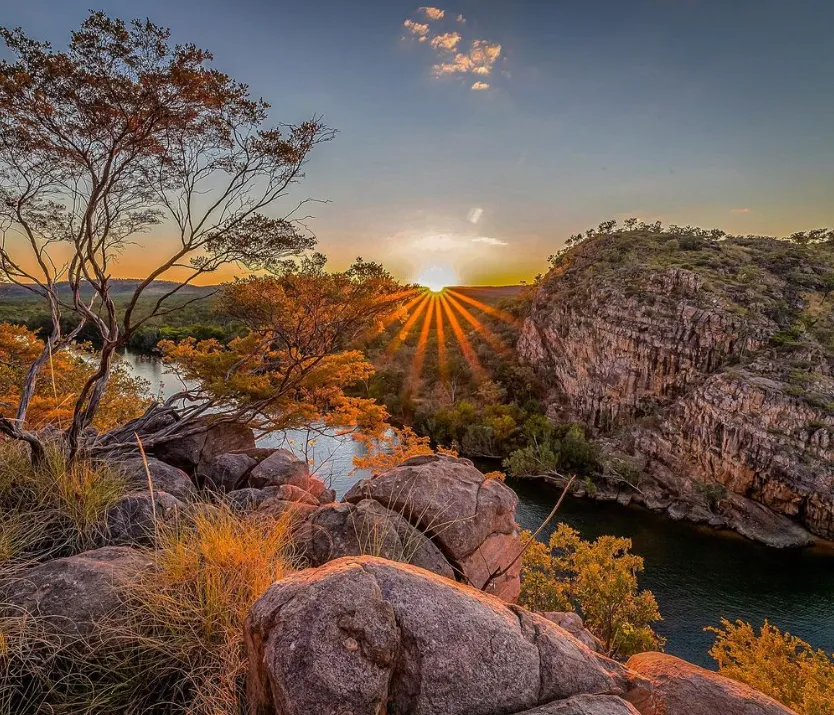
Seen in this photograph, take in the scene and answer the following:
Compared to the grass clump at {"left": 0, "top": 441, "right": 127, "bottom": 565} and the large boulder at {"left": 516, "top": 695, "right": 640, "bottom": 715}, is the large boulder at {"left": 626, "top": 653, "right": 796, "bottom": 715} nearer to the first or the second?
the large boulder at {"left": 516, "top": 695, "right": 640, "bottom": 715}

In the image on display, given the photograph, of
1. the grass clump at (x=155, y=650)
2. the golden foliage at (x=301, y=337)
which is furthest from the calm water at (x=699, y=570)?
the grass clump at (x=155, y=650)

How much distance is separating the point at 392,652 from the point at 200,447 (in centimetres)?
1338

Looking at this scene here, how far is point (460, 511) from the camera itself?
7.83 metres

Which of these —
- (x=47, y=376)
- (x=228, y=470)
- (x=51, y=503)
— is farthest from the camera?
(x=47, y=376)

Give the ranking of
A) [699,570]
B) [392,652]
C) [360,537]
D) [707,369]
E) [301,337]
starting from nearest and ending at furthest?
[392,652] → [360,537] → [301,337] → [699,570] → [707,369]

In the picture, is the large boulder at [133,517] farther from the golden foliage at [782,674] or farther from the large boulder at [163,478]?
the golden foliage at [782,674]

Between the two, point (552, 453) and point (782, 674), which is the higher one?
point (782, 674)

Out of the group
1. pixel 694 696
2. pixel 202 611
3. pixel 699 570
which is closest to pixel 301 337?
pixel 202 611

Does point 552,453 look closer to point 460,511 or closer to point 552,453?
point 552,453

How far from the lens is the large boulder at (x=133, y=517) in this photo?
5.93m

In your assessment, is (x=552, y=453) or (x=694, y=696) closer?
(x=694, y=696)

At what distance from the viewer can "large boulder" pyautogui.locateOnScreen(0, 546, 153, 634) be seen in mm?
3875

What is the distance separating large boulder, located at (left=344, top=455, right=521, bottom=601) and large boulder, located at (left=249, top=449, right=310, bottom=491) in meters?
4.71

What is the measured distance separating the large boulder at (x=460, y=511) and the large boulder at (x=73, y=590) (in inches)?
146
